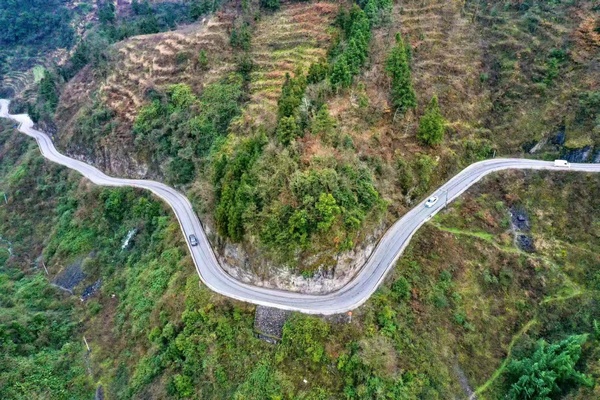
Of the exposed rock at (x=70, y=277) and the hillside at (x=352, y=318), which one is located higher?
the hillside at (x=352, y=318)

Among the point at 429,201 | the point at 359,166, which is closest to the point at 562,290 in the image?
the point at 429,201

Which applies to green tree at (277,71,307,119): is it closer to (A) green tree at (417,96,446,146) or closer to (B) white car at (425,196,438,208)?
(A) green tree at (417,96,446,146)

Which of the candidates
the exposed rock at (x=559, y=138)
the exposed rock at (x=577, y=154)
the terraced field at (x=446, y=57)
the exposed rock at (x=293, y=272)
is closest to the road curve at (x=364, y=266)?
the exposed rock at (x=293, y=272)

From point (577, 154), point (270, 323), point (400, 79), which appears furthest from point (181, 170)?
point (577, 154)

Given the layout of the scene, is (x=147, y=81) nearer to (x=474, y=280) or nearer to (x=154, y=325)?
(x=154, y=325)

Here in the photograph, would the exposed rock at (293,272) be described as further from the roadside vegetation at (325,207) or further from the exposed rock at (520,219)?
the exposed rock at (520,219)

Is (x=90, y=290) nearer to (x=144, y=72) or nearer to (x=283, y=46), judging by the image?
(x=144, y=72)

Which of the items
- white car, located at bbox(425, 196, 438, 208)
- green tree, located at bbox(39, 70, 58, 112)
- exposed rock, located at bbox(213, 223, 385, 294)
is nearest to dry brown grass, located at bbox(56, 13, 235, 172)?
green tree, located at bbox(39, 70, 58, 112)
